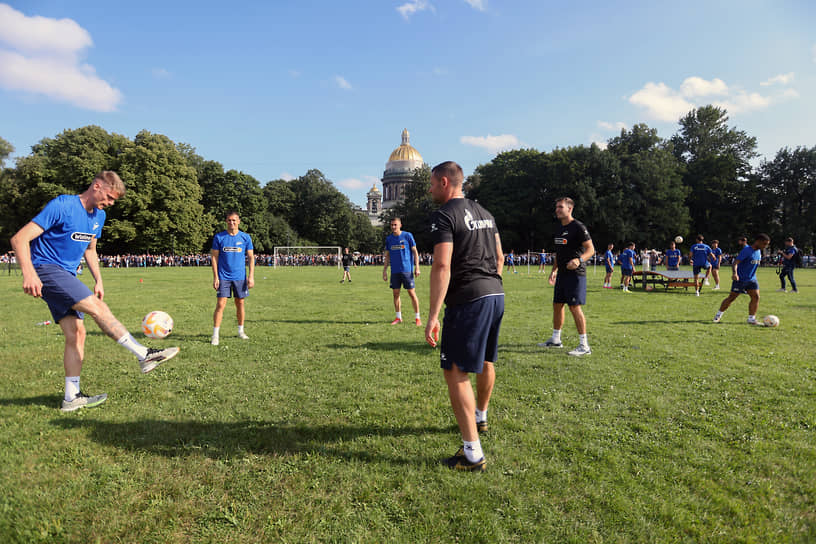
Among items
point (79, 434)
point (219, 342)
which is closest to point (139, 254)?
point (219, 342)

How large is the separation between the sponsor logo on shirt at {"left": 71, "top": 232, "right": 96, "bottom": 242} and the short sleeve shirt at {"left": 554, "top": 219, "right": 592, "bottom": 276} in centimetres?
664

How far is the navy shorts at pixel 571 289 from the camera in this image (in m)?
7.29

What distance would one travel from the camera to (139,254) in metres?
53.7

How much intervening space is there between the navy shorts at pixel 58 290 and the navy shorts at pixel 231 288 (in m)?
3.34

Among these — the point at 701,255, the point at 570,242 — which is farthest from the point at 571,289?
the point at 701,255

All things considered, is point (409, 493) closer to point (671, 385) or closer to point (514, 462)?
point (514, 462)

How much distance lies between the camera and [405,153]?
474 feet

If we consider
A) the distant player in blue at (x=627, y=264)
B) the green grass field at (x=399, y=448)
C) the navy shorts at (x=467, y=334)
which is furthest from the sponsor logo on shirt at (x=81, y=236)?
the distant player in blue at (x=627, y=264)

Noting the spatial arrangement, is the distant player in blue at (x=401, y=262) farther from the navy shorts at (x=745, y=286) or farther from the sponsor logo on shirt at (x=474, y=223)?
the navy shorts at (x=745, y=286)

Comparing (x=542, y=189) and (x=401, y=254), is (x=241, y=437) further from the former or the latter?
(x=542, y=189)

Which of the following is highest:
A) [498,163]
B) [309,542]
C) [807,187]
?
[498,163]

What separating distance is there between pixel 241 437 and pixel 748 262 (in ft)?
37.1

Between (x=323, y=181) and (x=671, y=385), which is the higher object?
(x=323, y=181)

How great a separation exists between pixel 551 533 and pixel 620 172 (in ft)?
181
